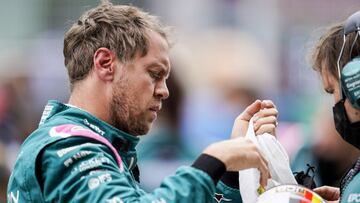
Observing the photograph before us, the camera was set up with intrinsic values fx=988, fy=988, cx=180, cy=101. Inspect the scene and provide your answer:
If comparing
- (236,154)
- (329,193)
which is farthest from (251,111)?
(236,154)

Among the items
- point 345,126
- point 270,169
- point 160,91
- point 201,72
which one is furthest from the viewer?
point 201,72

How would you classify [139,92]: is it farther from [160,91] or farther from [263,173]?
[263,173]

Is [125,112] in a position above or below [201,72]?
above

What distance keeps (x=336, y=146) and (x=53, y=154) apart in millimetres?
2718

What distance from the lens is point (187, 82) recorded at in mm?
6469

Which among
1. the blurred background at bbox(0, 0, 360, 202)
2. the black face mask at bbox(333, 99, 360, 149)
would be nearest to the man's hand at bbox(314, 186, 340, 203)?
the black face mask at bbox(333, 99, 360, 149)

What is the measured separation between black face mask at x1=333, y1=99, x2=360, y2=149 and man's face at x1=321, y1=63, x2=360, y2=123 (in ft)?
0.04

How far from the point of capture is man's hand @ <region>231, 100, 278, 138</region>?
10.2ft

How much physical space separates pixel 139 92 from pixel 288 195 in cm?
54

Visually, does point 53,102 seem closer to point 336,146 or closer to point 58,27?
point 336,146

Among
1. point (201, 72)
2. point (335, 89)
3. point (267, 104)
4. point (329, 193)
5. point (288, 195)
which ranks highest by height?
point (335, 89)

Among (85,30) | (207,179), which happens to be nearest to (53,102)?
(85,30)

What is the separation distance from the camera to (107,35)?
296 cm

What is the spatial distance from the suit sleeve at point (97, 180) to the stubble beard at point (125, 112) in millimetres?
191
